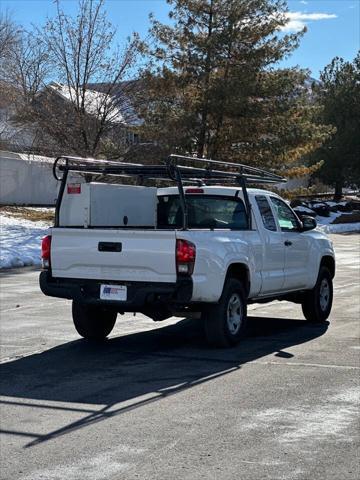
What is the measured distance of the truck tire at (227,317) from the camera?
29.9 ft

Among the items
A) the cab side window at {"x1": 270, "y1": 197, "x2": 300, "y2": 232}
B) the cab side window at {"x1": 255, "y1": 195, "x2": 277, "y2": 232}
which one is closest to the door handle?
the cab side window at {"x1": 255, "y1": 195, "x2": 277, "y2": 232}

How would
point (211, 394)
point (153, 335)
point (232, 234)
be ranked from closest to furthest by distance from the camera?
point (211, 394)
point (232, 234)
point (153, 335)

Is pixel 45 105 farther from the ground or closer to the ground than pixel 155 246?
farther from the ground

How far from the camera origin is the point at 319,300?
1161 centimetres

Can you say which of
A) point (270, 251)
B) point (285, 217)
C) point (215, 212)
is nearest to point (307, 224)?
point (285, 217)

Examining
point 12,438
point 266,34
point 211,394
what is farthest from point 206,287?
point 266,34

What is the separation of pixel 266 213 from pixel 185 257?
2.31m

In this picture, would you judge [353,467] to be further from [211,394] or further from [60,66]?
[60,66]

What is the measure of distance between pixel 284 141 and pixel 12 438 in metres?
29.3

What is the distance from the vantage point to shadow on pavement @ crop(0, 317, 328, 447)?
6.96 m

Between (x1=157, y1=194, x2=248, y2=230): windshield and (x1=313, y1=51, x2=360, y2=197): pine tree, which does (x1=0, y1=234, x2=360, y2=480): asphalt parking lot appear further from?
(x1=313, y1=51, x2=360, y2=197): pine tree

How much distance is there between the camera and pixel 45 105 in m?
31.6

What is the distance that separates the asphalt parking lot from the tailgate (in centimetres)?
94

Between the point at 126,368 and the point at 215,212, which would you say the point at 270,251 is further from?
the point at 126,368
